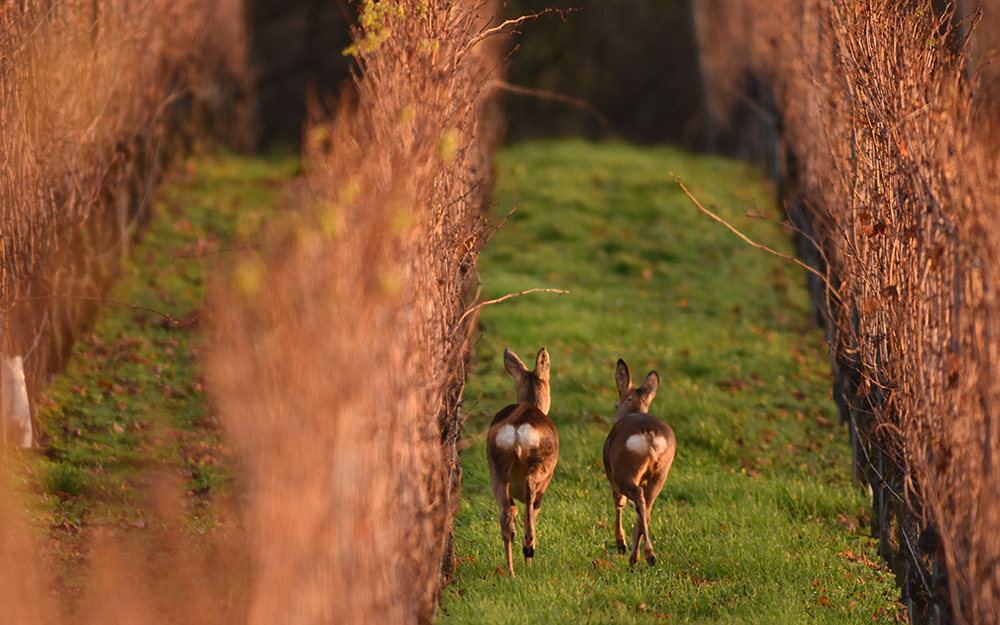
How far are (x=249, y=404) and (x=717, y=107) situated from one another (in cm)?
2856

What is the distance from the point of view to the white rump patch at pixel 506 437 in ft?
22.9

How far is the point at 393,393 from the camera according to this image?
16.9 feet

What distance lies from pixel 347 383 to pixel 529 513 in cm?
307

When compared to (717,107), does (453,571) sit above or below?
below

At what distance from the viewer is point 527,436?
6.95m

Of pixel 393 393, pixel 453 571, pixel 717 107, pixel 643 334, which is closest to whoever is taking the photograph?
pixel 393 393

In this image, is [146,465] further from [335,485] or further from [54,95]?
[335,485]

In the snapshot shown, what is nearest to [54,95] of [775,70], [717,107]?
[775,70]

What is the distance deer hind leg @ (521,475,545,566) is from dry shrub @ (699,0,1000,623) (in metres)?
2.52

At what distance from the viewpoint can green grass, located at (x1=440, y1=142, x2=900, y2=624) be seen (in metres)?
7.11

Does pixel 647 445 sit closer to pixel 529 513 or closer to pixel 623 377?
pixel 529 513

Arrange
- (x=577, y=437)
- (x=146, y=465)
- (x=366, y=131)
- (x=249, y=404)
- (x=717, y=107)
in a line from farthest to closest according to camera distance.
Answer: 1. (x=717, y=107)
2. (x=577, y=437)
3. (x=146, y=465)
4. (x=366, y=131)
5. (x=249, y=404)

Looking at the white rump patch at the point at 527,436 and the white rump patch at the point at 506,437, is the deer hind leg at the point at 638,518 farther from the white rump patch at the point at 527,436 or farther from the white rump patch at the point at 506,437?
the white rump patch at the point at 506,437

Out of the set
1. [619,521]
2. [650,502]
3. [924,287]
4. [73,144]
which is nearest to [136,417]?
[73,144]
